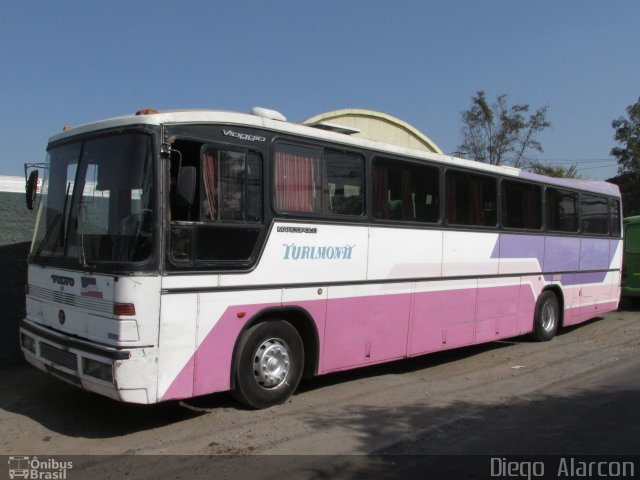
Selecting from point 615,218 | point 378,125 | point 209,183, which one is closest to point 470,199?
point 209,183

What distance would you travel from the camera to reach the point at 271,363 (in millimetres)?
5957

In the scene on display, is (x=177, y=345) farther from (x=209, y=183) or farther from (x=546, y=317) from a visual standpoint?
(x=546, y=317)

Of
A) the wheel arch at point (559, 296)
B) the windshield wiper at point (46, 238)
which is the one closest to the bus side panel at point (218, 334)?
the windshield wiper at point (46, 238)

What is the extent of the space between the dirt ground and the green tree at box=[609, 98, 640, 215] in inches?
878

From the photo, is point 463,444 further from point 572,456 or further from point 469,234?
point 469,234

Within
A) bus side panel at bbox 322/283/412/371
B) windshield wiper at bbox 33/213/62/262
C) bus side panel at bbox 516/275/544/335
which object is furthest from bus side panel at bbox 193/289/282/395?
bus side panel at bbox 516/275/544/335

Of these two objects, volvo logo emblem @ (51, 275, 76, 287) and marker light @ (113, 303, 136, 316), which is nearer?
marker light @ (113, 303, 136, 316)

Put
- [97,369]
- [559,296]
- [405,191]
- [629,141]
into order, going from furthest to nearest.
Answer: [629,141], [559,296], [405,191], [97,369]

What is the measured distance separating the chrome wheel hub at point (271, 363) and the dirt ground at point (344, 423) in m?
0.34

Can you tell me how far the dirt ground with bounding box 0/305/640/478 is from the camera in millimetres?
4672

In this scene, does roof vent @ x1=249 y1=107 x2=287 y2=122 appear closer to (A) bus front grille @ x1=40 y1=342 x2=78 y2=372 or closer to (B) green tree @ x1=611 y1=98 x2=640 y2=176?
(A) bus front grille @ x1=40 y1=342 x2=78 y2=372

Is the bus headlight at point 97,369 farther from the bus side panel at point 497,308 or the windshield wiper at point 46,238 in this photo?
the bus side panel at point 497,308

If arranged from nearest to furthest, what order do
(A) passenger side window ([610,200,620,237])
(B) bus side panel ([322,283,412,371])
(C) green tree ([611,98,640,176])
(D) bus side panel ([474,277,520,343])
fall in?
(B) bus side panel ([322,283,412,371]) → (D) bus side panel ([474,277,520,343]) → (A) passenger side window ([610,200,620,237]) → (C) green tree ([611,98,640,176])

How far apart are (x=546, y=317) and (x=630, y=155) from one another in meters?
20.4
